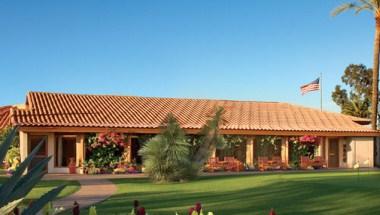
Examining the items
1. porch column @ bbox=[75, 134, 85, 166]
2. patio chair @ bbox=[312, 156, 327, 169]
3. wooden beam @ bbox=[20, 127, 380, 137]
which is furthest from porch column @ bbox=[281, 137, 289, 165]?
porch column @ bbox=[75, 134, 85, 166]

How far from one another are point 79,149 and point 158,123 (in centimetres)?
454

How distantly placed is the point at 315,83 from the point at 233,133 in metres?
10.1

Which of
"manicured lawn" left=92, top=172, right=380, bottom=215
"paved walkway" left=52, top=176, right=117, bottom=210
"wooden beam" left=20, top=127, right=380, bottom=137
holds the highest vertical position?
"wooden beam" left=20, top=127, right=380, bottom=137

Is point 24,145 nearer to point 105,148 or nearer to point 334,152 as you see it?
point 105,148

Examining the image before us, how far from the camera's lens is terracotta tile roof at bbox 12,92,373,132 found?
1121 inches

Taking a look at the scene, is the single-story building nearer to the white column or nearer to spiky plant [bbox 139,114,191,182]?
the white column

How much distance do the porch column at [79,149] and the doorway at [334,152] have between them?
15.6 m

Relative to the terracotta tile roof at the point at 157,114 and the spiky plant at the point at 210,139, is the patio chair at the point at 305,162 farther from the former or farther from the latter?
the spiky plant at the point at 210,139

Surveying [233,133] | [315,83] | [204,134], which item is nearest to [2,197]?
[204,134]

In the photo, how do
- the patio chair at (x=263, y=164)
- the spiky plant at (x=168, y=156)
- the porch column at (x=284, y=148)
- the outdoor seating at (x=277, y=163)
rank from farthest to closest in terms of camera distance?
the porch column at (x=284, y=148), the outdoor seating at (x=277, y=163), the patio chair at (x=263, y=164), the spiky plant at (x=168, y=156)

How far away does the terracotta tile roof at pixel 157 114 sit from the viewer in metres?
28.5

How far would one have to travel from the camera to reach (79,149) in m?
28.0

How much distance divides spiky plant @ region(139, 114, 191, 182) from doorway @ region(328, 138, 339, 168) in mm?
16459

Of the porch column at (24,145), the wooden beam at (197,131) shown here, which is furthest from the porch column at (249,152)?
the porch column at (24,145)
